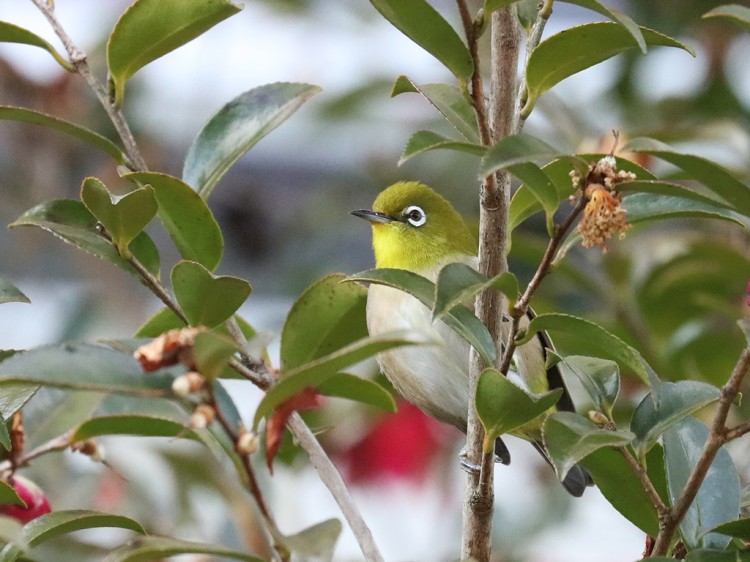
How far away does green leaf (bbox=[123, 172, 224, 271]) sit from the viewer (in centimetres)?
91

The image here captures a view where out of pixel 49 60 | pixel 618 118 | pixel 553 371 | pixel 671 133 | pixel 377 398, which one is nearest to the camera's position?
pixel 377 398

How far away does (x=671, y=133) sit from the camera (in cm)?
178

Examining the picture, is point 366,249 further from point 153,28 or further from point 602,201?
point 602,201

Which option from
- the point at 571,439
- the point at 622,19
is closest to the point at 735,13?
the point at 622,19

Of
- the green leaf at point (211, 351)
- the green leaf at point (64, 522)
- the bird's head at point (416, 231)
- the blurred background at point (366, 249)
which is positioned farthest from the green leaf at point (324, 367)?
the bird's head at point (416, 231)

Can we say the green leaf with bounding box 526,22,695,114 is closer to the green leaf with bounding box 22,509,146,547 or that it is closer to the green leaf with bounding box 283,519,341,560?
the green leaf with bounding box 283,519,341,560

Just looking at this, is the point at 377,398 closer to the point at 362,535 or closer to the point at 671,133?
the point at 362,535

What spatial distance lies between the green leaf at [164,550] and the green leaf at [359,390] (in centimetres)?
24

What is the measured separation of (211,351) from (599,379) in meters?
0.35

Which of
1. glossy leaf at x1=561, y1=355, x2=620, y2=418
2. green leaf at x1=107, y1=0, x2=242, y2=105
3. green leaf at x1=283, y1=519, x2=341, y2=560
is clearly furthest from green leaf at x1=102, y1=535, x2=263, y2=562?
green leaf at x1=107, y1=0, x2=242, y2=105

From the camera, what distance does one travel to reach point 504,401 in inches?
30.2

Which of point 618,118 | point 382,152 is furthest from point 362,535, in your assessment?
point 382,152

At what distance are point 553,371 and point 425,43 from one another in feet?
2.55

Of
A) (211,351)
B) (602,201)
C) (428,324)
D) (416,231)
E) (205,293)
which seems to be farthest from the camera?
(416,231)
